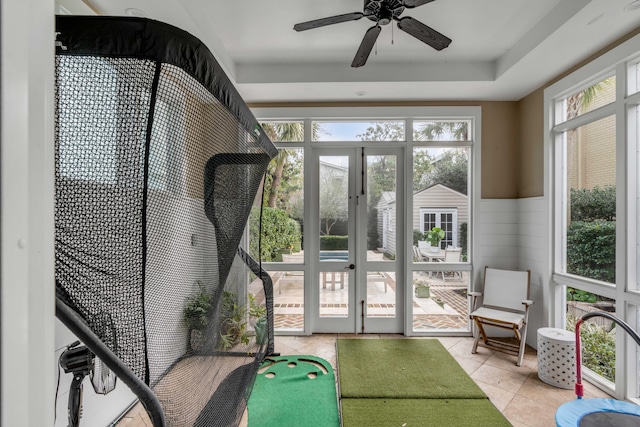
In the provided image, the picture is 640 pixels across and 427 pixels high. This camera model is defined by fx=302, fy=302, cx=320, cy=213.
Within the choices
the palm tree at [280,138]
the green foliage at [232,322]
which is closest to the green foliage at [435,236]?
the palm tree at [280,138]

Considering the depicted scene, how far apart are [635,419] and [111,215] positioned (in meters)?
2.55

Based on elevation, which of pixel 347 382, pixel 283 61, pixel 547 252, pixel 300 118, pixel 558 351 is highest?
pixel 283 61

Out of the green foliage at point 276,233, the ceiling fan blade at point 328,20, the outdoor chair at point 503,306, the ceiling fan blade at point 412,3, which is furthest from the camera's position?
the green foliage at point 276,233

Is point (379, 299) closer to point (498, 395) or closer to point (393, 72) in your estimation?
point (498, 395)

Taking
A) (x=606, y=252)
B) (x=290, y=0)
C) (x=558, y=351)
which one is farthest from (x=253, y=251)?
(x=606, y=252)

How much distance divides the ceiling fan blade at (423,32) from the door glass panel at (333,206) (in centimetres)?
177

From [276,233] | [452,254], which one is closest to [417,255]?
[452,254]

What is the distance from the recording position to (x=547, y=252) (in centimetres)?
321

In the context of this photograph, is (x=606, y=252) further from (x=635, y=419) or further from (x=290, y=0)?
(x=290, y=0)

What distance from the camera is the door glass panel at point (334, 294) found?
3830 millimetres

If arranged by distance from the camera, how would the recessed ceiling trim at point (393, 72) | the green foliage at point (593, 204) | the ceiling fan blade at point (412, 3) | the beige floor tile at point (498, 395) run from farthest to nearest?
the recessed ceiling trim at point (393, 72) < the green foliage at point (593, 204) < the beige floor tile at point (498, 395) < the ceiling fan blade at point (412, 3)

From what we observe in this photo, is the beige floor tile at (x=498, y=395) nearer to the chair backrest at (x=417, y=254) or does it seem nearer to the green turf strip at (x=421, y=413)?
the green turf strip at (x=421, y=413)

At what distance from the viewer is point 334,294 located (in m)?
3.84

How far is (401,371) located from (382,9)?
2.97m
